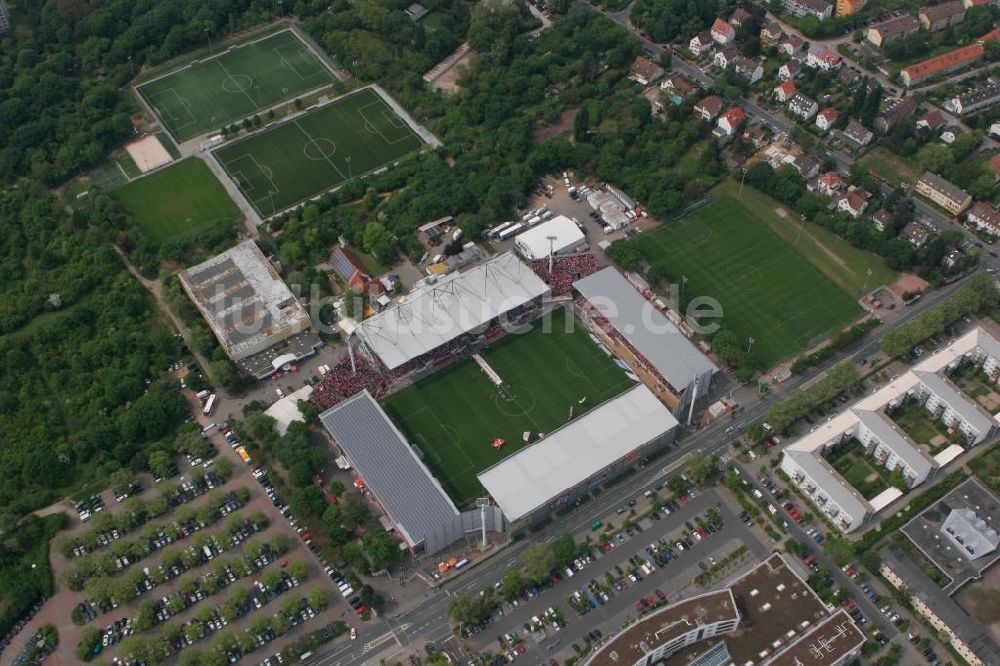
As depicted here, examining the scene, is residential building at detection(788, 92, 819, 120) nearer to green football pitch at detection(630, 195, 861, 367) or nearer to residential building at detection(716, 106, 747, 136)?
residential building at detection(716, 106, 747, 136)

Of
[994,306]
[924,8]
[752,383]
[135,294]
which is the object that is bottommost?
[994,306]

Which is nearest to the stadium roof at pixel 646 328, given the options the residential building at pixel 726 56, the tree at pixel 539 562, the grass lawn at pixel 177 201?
the tree at pixel 539 562

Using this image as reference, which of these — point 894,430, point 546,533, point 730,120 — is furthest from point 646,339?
point 730,120

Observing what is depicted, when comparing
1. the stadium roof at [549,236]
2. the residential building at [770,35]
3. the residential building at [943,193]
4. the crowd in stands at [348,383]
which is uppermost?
the residential building at [770,35]

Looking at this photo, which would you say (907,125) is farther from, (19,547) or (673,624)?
(19,547)

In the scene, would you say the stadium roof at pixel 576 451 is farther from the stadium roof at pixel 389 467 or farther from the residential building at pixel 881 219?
the residential building at pixel 881 219

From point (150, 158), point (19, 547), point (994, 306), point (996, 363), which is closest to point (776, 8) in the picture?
point (994, 306)

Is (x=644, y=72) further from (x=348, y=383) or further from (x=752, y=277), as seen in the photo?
(x=348, y=383)
